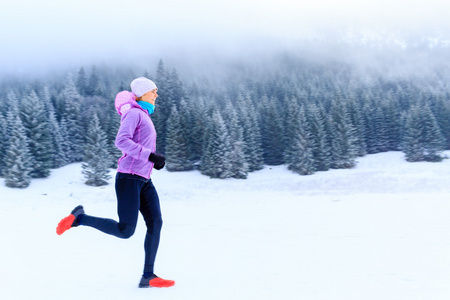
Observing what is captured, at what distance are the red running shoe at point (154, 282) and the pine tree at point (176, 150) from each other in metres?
44.2

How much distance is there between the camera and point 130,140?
3.37 metres

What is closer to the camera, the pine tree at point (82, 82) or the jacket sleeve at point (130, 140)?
the jacket sleeve at point (130, 140)

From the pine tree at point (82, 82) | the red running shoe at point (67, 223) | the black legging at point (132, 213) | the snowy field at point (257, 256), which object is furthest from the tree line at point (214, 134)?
the black legging at point (132, 213)

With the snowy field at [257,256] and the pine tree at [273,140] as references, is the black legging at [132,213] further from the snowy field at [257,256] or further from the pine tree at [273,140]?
the pine tree at [273,140]

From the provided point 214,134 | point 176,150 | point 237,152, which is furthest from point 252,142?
point 176,150

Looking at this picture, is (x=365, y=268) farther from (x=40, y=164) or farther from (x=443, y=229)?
(x=40, y=164)

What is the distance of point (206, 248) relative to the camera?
5121 mm

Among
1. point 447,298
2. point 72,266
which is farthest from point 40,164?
point 447,298

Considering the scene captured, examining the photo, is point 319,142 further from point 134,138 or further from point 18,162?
point 134,138

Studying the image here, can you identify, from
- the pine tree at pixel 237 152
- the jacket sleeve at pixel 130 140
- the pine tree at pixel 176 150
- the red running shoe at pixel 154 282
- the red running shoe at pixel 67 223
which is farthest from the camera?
the pine tree at pixel 176 150

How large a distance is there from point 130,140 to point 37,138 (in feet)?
147

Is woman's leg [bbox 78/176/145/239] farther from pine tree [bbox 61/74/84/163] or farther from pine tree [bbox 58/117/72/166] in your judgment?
pine tree [bbox 61/74/84/163]

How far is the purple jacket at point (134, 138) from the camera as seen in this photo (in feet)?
11.0

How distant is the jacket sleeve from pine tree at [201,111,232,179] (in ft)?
132
